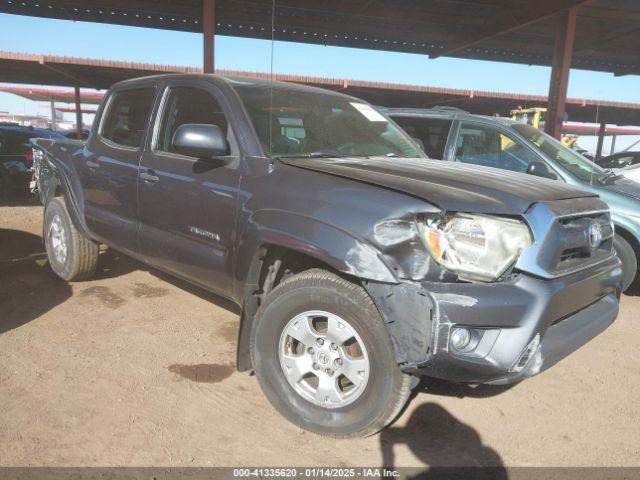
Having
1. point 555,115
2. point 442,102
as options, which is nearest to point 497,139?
point 555,115

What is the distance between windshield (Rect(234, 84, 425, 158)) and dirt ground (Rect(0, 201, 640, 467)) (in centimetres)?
153

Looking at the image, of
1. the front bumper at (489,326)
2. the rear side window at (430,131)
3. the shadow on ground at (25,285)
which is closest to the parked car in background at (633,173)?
the rear side window at (430,131)

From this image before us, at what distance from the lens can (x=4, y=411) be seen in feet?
8.66

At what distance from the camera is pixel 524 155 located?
5414mm

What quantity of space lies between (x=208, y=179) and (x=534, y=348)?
2.04m

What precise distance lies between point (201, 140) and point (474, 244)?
1.59m

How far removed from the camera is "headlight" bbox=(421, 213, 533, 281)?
2164 mm

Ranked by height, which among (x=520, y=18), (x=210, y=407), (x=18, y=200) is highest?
(x=520, y=18)

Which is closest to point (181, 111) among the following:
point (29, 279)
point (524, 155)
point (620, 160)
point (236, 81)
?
point (236, 81)

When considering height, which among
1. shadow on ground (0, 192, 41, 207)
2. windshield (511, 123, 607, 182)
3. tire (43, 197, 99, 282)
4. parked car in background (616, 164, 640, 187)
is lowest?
shadow on ground (0, 192, 41, 207)

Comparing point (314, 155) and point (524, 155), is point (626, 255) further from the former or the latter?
point (314, 155)

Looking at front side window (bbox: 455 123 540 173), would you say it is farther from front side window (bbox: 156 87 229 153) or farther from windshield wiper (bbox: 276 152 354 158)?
front side window (bbox: 156 87 229 153)

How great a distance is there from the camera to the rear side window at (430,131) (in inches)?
232

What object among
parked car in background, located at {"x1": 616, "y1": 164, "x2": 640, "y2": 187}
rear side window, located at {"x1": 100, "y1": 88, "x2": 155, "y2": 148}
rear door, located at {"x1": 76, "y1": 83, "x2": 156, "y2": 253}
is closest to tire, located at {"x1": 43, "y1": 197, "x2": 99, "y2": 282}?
rear door, located at {"x1": 76, "y1": 83, "x2": 156, "y2": 253}
